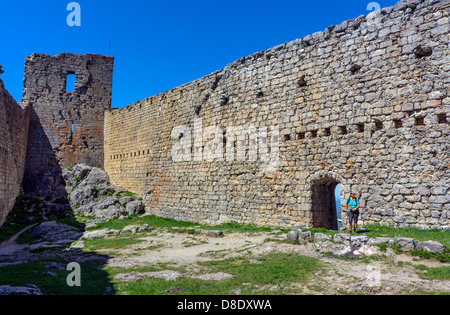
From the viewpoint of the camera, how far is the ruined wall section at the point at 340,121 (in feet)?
31.0

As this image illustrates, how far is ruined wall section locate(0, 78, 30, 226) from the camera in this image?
15938 millimetres

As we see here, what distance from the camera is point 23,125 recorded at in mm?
22625

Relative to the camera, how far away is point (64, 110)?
85.0 ft

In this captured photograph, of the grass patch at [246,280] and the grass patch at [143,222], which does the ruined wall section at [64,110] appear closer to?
the grass patch at [143,222]

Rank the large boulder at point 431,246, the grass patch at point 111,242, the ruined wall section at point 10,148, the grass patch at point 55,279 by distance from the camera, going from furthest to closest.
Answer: the ruined wall section at point 10,148 < the grass patch at point 111,242 < the large boulder at point 431,246 < the grass patch at point 55,279

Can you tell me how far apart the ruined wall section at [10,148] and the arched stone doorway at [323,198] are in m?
14.1

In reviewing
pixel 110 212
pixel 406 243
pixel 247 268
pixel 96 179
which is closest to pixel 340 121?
pixel 406 243

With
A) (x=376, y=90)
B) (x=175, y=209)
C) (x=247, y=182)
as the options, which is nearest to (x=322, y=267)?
(x=376, y=90)

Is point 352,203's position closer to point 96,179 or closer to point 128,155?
point 128,155

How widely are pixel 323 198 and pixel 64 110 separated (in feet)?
A: 72.9

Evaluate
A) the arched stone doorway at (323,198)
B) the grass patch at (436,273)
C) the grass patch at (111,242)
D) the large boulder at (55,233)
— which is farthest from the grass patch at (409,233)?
the large boulder at (55,233)

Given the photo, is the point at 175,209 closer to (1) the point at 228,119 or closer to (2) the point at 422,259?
(1) the point at 228,119

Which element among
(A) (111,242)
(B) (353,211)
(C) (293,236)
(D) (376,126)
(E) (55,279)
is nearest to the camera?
(E) (55,279)

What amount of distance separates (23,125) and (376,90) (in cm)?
2270
